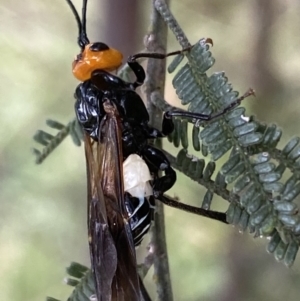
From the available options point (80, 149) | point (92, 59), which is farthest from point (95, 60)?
point (80, 149)

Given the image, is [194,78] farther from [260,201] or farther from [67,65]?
[67,65]

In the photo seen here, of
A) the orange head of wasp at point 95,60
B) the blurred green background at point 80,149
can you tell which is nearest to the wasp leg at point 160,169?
the orange head of wasp at point 95,60

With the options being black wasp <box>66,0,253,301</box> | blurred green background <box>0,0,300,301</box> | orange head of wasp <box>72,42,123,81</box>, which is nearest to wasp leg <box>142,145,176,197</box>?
black wasp <box>66,0,253,301</box>

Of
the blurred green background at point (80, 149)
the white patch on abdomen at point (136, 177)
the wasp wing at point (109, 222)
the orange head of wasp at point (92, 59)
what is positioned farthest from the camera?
the blurred green background at point (80, 149)

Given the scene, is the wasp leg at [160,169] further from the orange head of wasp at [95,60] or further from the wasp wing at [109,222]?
the orange head of wasp at [95,60]

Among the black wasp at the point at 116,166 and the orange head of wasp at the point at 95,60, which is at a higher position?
the orange head of wasp at the point at 95,60

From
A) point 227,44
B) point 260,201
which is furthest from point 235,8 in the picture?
point 260,201

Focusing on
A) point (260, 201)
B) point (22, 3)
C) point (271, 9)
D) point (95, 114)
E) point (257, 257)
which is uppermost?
point (271, 9)
